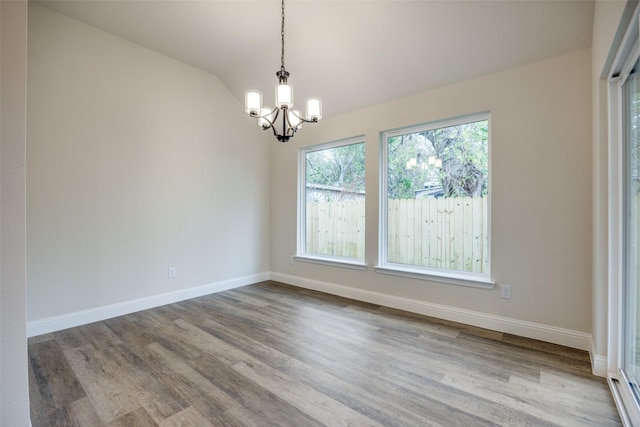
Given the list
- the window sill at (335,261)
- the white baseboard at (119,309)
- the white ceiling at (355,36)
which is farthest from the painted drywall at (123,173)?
the window sill at (335,261)

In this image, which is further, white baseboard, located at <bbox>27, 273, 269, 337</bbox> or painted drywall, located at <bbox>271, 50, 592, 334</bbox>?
white baseboard, located at <bbox>27, 273, 269, 337</bbox>

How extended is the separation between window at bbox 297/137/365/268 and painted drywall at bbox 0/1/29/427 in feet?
10.3

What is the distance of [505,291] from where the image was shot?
2.76m

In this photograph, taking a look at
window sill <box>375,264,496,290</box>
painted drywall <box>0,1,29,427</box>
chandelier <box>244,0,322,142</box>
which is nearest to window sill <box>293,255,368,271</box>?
window sill <box>375,264,496,290</box>

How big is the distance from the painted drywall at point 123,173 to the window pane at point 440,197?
92.2 inches

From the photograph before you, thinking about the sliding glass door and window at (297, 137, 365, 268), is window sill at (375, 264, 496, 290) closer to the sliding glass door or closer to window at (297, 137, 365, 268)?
window at (297, 137, 365, 268)

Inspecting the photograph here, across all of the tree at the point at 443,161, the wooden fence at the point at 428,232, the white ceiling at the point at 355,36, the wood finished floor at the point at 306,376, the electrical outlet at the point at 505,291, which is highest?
the white ceiling at the point at 355,36

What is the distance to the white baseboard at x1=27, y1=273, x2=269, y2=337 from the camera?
279 centimetres

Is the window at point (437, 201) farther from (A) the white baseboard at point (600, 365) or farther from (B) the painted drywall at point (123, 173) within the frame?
(B) the painted drywall at point (123, 173)

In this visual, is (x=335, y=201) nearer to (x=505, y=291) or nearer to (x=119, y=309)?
(x=505, y=291)

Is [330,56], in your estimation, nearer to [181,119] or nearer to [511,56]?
[511,56]

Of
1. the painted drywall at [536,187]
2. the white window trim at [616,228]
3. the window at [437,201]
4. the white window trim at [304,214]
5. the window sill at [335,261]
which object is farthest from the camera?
the white window trim at [304,214]

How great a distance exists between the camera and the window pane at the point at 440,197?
3.03 meters

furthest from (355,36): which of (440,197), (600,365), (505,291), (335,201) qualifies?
(600,365)
